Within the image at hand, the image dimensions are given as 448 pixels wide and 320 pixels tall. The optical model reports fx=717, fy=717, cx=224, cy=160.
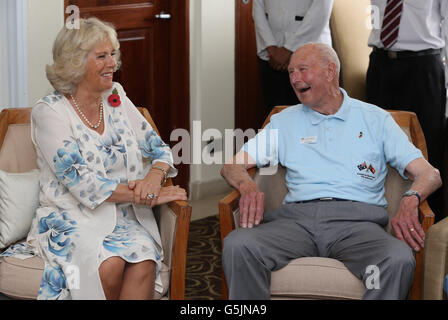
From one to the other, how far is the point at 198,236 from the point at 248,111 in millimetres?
1374

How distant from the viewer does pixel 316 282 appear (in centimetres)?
Result: 235

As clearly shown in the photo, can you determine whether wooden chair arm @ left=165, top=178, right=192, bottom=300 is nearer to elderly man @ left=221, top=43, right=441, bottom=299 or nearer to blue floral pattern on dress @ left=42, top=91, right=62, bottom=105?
elderly man @ left=221, top=43, right=441, bottom=299

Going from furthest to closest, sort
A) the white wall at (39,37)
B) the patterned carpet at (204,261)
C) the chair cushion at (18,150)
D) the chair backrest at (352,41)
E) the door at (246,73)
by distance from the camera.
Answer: the door at (246,73) < the chair backrest at (352,41) < the white wall at (39,37) < the patterned carpet at (204,261) < the chair cushion at (18,150)

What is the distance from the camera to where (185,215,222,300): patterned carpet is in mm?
3232

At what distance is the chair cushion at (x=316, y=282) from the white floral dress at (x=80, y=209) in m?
0.42

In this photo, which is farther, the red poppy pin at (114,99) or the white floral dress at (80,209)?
the red poppy pin at (114,99)

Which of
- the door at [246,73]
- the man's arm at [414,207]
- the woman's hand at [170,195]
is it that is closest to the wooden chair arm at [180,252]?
the woman's hand at [170,195]

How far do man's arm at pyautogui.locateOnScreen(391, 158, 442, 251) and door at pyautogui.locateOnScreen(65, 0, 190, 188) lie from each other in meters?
2.20

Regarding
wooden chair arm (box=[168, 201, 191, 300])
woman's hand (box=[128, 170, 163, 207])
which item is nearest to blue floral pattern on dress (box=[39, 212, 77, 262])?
woman's hand (box=[128, 170, 163, 207])

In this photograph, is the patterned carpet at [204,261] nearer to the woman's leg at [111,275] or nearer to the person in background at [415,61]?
the woman's leg at [111,275]

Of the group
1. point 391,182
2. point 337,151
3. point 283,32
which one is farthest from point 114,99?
point 283,32

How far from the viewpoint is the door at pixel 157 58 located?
4367mm

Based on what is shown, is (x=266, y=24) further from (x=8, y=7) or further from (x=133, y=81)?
(x=8, y=7)
